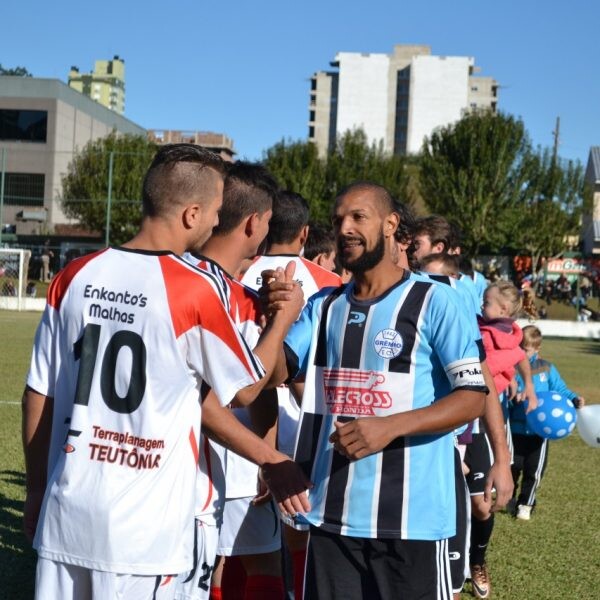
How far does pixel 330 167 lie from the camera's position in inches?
2591

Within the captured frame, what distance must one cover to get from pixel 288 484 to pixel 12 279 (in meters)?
40.1

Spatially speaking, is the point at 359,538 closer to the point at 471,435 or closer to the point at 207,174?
the point at 207,174

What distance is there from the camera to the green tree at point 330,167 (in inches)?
2537

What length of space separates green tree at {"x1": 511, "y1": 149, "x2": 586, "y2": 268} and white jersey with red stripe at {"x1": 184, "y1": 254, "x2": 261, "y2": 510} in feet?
180

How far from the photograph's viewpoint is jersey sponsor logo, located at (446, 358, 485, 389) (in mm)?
3416

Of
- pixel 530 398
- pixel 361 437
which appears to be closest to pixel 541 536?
pixel 530 398

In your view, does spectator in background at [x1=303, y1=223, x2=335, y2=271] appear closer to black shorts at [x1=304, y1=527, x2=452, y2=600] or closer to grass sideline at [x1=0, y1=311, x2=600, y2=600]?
grass sideline at [x1=0, y1=311, x2=600, y2=600]

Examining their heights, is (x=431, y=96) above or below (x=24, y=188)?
above

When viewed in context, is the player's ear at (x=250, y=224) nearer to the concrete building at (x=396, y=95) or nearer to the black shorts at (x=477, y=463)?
the black shorts at (x=477, y=463)

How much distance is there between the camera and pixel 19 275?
40.4 m

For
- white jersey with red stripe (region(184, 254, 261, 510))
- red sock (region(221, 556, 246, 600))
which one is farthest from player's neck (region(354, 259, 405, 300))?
red sock (region(221, 556, 246, 600))

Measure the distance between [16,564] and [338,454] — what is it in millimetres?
3528

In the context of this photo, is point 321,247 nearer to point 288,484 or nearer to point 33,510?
point 288,484

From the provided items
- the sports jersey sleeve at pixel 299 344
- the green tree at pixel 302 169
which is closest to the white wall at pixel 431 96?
the green tree at pixel 302 169
